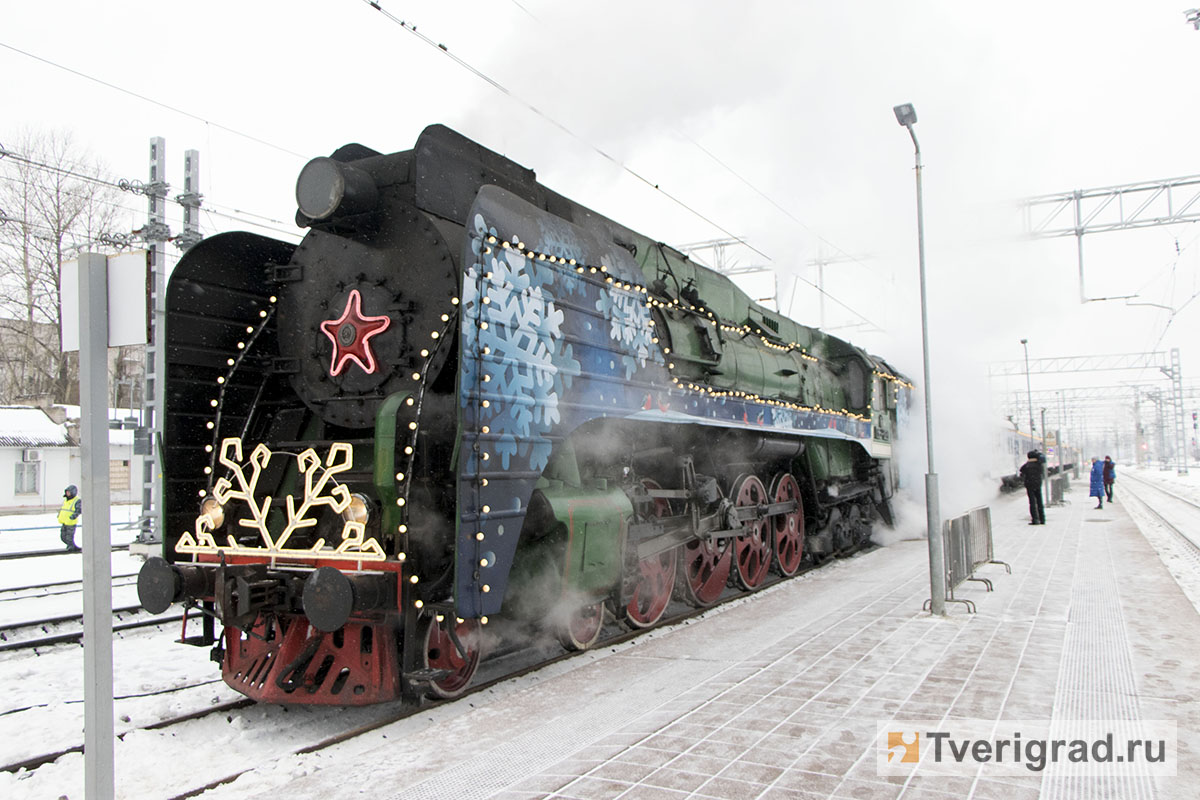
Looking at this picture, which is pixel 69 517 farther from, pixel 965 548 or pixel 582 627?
pixel 965 548

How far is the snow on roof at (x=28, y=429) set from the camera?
2566 cm

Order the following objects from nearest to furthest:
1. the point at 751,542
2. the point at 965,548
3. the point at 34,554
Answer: the point at 965,548, the point at 751,542, the point at 34,554

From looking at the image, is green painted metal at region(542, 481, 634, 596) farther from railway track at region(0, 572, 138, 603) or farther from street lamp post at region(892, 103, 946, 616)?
railway track at region(0, 572, 138, 603)

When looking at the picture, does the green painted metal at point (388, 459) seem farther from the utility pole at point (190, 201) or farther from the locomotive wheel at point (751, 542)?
the utility pole at point (190, 201)

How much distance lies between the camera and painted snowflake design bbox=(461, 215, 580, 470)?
14.9ft

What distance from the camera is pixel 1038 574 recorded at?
9734 millimetres

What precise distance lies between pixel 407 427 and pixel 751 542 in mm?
5433

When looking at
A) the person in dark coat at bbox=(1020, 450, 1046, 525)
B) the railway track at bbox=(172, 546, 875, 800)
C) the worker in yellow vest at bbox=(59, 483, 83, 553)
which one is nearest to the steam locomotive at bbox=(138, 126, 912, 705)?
the railway track at bbox=(172, 546, 875, 800)

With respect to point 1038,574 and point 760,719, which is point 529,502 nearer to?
point 760,719

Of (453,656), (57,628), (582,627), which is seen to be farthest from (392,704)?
(57,628)

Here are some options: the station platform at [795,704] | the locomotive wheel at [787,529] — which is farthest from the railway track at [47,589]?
the locomotive wheel at [787,529]

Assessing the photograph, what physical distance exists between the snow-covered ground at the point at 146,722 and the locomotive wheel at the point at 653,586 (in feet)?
3.00

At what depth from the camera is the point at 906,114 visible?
25.6 ft

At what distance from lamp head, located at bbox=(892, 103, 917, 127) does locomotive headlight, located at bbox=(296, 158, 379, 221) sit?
5175 mm
